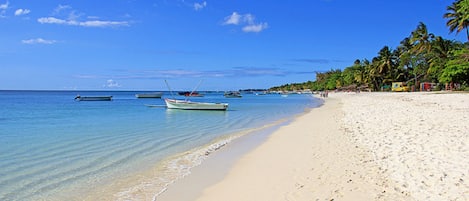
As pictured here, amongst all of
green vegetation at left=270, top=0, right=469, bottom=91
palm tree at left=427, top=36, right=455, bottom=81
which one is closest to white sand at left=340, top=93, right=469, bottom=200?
green vegetation at left=270, top=0, right=469, bottom=91

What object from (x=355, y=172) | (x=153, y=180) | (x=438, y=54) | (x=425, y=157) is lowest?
(x=153, y=180)

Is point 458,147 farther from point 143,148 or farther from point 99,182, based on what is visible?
point 143,148

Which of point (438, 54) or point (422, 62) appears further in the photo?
point (422, 62)

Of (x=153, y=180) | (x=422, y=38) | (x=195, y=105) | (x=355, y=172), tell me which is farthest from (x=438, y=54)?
(x=153, y=180)

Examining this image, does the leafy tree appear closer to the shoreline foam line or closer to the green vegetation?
the green vegetation

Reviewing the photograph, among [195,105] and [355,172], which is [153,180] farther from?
[195,105]

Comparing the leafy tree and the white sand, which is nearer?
the white sand

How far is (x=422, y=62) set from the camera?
53.2m

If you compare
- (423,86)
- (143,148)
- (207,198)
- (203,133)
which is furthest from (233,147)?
(423,86)

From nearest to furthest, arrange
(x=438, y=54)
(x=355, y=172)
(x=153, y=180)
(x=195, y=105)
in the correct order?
(x=355, y=172) → (x=153, y=180) → (x=195, y=105) → (x=438, y=54)

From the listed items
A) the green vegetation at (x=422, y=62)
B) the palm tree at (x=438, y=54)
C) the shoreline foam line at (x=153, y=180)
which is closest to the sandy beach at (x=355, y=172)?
the shoreline foam line at (x=153, y=180)

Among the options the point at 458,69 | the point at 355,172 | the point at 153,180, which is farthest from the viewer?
the point at 458,69

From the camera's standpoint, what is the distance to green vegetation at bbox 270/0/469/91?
34.9 m

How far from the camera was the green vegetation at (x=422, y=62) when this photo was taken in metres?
34.9
